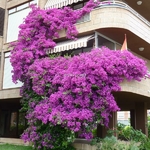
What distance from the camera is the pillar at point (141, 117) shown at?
18.9 m

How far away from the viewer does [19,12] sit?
1950 cm

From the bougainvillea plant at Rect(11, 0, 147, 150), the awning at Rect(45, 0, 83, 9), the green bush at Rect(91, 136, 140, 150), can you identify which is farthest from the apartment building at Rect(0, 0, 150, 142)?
the green bush at Rect(91, 136, 140, 150)

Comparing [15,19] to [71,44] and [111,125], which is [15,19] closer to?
[71,44]

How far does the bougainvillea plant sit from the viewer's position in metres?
12.0

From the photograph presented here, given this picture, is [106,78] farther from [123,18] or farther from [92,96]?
[123,18]

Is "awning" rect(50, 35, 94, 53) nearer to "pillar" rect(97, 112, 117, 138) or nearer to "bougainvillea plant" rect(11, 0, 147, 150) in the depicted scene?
"bougainvillea plant" rect(11, 0, 147, 150)

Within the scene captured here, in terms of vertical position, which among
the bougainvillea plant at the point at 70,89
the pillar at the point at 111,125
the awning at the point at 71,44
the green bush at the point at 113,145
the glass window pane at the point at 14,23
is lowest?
the green bush at the point at 113,145

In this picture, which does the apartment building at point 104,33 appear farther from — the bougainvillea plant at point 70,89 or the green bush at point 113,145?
the green bush at point 113,145

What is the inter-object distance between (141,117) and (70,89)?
895cm

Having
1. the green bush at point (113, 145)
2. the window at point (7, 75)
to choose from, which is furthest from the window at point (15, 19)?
the green bush at point (113, 145)

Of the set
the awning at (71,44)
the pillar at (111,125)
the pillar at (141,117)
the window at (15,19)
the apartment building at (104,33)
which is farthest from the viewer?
the window at (15,19)

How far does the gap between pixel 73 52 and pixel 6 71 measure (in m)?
5.91

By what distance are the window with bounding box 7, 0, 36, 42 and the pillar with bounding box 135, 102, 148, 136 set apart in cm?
1116

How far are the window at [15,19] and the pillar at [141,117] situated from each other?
36.6 feet
